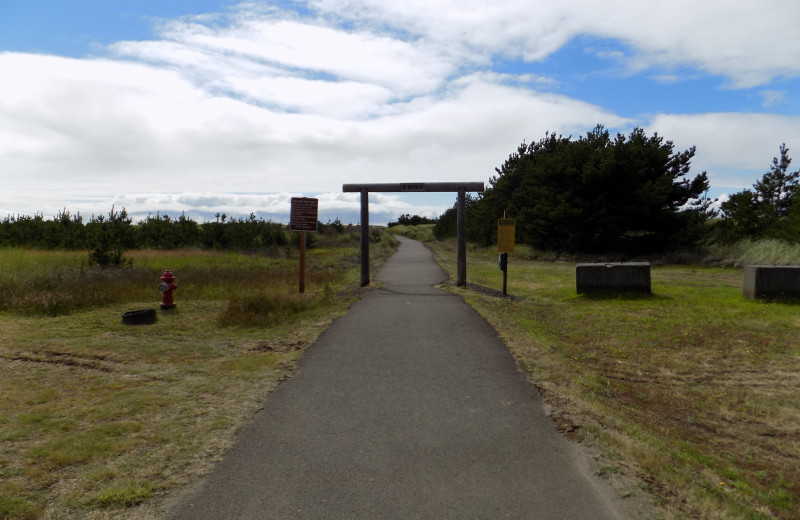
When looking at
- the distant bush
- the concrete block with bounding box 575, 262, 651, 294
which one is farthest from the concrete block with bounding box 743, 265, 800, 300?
the distant bush

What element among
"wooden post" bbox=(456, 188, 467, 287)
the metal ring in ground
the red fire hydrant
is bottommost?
the metal ring in ground

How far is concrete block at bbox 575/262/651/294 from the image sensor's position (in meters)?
13.2

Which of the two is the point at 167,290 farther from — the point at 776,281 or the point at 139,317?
the point at 776,281

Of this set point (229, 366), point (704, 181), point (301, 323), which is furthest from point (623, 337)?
point (704, 181)

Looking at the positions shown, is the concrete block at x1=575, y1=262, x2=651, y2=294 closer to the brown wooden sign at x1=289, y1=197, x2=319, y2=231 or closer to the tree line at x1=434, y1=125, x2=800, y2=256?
the brown wooden sign at x1=289, y1=197, x2=319, y2=231

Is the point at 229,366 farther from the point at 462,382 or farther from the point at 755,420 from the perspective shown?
the point at 755,420

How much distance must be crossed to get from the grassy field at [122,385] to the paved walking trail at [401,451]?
359mm

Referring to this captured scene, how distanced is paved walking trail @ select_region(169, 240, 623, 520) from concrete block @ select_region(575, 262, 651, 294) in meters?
7.48

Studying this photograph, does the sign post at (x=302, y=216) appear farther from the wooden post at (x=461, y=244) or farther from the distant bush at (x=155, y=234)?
the distant bush at (x=155, y=234)

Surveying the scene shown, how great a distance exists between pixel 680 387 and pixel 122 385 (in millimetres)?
6784

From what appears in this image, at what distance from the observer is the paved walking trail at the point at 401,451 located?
2941 mm

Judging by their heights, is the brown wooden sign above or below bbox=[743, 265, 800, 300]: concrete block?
above

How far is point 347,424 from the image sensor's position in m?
4.30

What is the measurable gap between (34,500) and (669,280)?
1823cm
